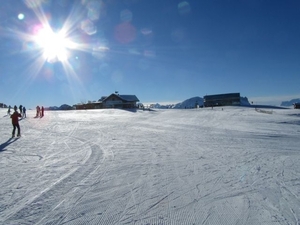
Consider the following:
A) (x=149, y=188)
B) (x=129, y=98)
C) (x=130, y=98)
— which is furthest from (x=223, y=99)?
(x=149, y=188)

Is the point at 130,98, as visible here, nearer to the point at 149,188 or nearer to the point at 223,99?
the point at 223,99

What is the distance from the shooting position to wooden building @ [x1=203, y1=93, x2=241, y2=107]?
77.8 metres

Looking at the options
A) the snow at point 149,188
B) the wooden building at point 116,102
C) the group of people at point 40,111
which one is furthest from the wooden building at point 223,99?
the snow at point 149,188

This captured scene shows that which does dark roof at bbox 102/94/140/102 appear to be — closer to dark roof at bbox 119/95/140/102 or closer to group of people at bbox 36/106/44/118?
dark roof at bbox 119/95/140/102

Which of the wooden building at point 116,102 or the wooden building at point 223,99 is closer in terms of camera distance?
the wooden building at point 116,102

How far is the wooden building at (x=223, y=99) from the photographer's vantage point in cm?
7775

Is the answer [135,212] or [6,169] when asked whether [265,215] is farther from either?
[6,169]

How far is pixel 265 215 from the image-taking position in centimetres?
411

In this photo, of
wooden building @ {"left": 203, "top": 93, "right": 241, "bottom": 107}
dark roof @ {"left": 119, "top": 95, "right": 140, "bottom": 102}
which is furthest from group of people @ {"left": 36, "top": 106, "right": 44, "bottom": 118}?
wooden building @ {"left": 203, "top": 93, "right": 241, "bottom": 107}

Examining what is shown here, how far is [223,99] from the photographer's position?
7975cm

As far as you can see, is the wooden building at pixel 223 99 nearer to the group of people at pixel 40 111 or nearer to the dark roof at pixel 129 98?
the dark roof at pixel 129 98

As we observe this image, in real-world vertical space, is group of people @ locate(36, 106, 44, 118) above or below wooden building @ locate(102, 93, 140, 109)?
below

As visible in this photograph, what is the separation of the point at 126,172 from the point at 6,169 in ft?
12.0

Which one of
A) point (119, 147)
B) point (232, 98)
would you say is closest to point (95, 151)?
point (119, 147)
